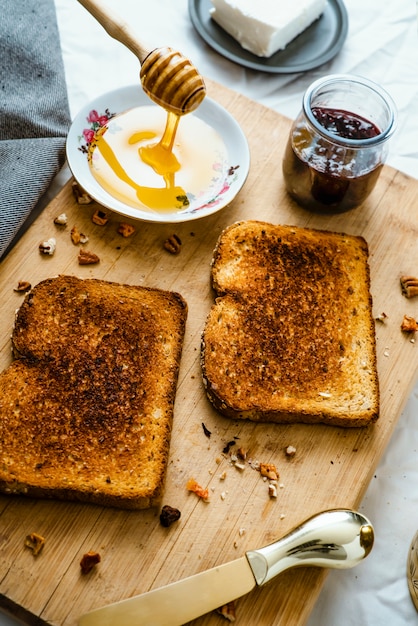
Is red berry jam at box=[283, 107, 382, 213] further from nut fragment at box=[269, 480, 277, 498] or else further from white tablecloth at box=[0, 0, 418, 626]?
nut fragment at box=[269, 480, 277, 498]

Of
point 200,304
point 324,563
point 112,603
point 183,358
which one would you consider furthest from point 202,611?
point 200,304

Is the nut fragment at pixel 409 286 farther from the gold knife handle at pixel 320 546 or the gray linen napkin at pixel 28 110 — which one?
the gray linen napkin at pixel 28 110

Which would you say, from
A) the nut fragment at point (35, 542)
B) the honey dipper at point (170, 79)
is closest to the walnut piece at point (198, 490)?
the nut fragment at point (35, 542)

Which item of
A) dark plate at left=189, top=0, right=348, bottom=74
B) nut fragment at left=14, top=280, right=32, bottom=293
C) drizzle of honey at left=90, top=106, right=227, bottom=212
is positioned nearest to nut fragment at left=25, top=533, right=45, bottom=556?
nut fragment at left=14, top=280, right=32, bottom=293

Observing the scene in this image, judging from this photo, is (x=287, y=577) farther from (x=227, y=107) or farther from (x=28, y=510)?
(x=227, y=107)

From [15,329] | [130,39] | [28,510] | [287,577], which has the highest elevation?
[130,39]

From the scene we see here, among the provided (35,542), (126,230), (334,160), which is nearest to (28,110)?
(126,230)

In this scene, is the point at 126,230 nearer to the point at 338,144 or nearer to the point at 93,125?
the point at 93,125
